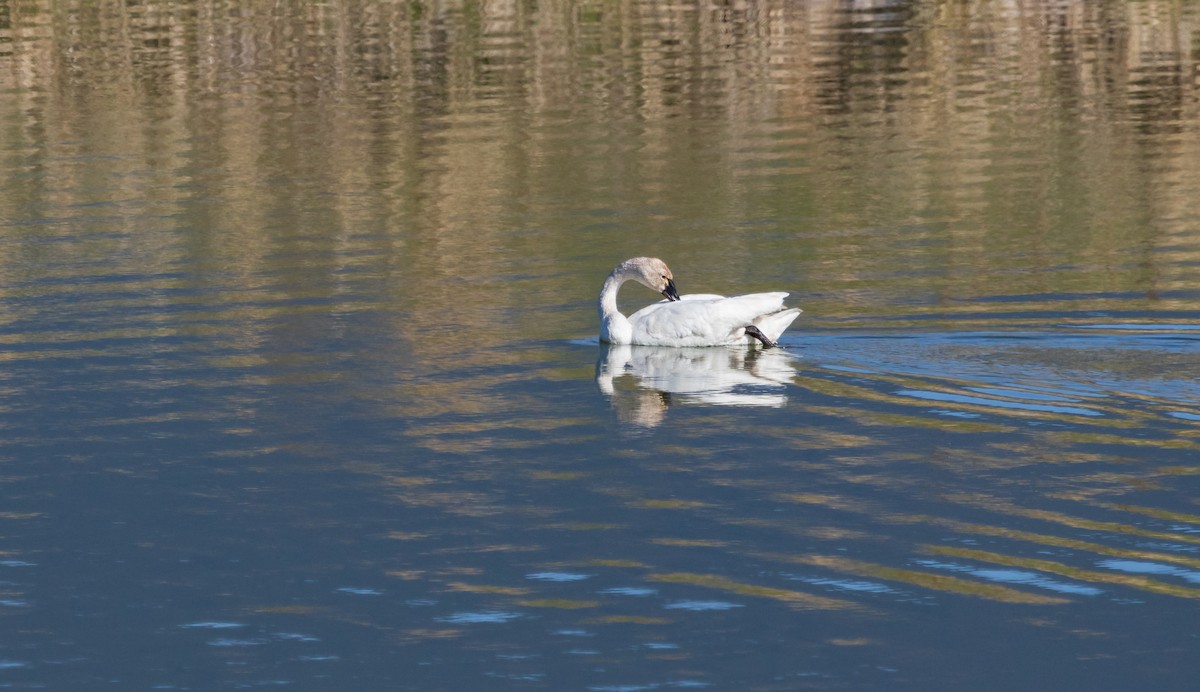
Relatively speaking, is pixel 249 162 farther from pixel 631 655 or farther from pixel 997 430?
pixel 631 655

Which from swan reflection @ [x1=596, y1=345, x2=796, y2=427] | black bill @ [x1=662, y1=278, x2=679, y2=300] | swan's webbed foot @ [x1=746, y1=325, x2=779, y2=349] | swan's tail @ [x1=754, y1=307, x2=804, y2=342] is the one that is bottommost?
swan reflection @ [x1=596, y1=345, x2=796, y2=427]

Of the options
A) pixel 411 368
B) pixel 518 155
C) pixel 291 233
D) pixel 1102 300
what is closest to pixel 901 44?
pixel 518 155

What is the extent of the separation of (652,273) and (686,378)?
185 cm

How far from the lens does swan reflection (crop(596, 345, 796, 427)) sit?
14.6 metres

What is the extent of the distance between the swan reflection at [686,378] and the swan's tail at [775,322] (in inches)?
6.9

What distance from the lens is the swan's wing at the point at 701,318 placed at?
16.3 metres

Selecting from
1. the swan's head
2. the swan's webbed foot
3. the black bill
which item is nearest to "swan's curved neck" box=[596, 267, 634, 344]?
the swan's head

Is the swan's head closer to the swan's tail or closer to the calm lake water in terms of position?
the calm lake water

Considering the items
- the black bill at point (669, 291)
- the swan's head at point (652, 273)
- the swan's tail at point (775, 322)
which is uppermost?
the swan's head at point (652, 273)

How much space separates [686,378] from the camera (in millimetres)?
15727

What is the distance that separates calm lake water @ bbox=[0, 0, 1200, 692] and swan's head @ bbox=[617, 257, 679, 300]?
69cm

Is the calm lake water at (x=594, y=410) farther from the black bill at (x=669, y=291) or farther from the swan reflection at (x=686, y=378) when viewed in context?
the black bill at (x=669, y=291)

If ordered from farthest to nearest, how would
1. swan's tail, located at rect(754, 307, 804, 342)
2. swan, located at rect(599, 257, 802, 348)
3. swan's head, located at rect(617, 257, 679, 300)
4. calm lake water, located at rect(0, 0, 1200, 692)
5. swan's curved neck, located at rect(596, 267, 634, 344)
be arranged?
swan's head, located at rect(617, 257, 679, 300)
swan's curved neck, located at rect(596, 267, 634, 344)
swan, located at rect(599, 257, 802, 348)
swan's tail, located at rect(754, 307, 804, 342)
calm lake water, located at rect(0, 0, 1200, 692)

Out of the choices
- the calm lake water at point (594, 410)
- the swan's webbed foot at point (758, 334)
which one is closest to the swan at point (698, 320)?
the swan's webbed foot at point (758, 334)
